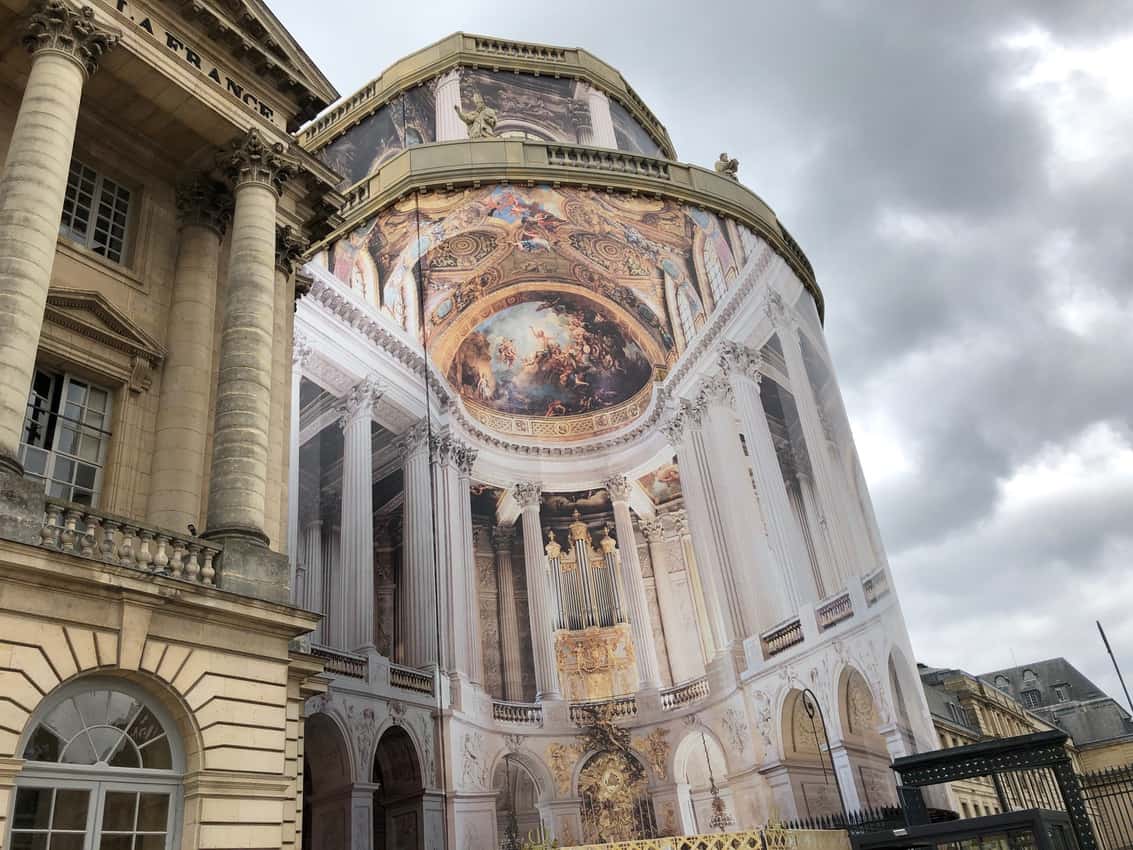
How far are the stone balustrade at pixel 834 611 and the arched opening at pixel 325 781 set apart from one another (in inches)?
424

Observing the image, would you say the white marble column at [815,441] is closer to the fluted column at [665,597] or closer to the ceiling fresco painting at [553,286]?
the ceiling fresco painting at [553,286]

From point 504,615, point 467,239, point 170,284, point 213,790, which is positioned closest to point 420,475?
point 504,615

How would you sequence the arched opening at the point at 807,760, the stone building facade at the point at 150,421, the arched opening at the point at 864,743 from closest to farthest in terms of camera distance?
the stone building facade at the point at 150,421 < the arched opening at the point at 807,760 < the arched opening at the point at 864,743

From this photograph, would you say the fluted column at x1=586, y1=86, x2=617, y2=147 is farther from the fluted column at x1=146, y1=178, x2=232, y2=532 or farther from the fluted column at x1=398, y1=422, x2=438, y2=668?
the fluted column at x1=146, y1=178, x2=232, y2=532

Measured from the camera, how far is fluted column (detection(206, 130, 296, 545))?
11.7 m

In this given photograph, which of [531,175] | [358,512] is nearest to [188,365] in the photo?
[358,512]

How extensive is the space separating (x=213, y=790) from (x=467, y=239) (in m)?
17.1

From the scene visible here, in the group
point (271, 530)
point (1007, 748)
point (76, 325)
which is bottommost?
point (1007, 748)

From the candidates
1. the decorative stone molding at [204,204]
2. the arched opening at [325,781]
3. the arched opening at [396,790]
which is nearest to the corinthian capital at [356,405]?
the decorative stone molding at [204,204]

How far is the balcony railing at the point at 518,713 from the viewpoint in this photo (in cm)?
2055

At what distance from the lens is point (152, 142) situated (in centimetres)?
1484

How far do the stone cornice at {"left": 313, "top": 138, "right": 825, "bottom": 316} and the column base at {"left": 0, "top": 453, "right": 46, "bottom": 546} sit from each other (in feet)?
45.4

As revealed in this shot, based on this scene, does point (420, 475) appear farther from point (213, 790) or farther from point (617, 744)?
point (213, 790)

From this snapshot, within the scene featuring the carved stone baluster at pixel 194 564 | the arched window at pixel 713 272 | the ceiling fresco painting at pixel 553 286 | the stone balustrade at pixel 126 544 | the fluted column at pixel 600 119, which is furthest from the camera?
the fluted column at pixel 600 119
